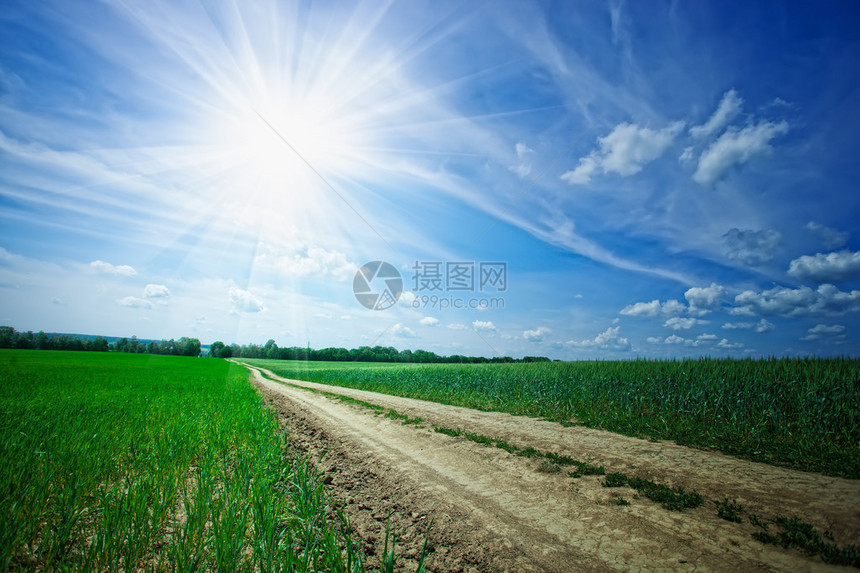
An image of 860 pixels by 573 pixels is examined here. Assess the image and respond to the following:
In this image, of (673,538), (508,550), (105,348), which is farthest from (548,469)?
(105,348)

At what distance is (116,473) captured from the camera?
5.06 meters

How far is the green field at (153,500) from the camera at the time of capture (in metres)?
3.19

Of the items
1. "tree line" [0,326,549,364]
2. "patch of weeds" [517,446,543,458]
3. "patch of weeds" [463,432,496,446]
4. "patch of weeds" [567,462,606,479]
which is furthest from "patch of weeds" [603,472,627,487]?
"tree line" [0,326,549,364]

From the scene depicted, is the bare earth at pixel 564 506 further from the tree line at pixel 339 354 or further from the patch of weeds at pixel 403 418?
the tree line at pixel 339 354

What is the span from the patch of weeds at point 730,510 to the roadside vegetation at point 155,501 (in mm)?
4604

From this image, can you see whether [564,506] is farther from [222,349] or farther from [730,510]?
[222,349]

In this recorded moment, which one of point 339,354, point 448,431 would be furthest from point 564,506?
point 339,354

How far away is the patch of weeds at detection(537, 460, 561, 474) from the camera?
19.9 feet

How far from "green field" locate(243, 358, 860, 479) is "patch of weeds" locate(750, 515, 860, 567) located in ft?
11.4

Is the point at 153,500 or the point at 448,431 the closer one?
the point at 153,500

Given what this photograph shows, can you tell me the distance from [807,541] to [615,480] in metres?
2.19

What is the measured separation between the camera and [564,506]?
4703mm

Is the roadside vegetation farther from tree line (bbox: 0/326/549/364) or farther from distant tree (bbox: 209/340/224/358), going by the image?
distant tree (bbox: 209/340/224/358)

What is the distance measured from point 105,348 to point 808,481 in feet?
425
